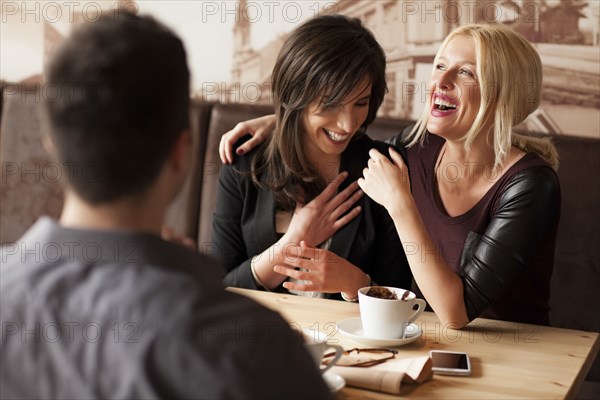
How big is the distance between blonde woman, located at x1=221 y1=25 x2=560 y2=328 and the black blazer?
0.30ft

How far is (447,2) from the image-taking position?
8.32ft

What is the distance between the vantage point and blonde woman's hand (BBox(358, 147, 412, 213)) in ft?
5.72

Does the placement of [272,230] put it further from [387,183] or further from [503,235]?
[503,235]

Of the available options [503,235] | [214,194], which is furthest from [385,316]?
[214,194]

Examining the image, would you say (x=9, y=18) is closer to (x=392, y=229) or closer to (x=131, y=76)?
(x=392, y=229)

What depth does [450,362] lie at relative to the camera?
1385 mm

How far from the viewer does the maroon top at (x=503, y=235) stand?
1742 mm

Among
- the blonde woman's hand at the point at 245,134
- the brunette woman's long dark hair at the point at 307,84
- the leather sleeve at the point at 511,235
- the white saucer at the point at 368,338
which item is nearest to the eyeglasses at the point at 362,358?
the white saucer at the point at 368,338

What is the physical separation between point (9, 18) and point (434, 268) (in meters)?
2.09

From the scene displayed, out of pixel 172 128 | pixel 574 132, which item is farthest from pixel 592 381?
pixel 172 128

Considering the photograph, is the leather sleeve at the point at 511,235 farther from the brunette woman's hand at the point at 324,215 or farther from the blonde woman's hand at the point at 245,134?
the blonde woman's hand at the point at 245,134

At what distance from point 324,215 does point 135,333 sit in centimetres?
135

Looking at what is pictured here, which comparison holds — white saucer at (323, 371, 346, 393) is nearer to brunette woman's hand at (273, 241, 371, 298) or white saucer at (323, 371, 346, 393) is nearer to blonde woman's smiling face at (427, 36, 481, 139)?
brunette woman's hand at (273, 241, 371, 298)

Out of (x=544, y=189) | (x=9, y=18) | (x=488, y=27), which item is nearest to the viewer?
(x=544, y=189)
